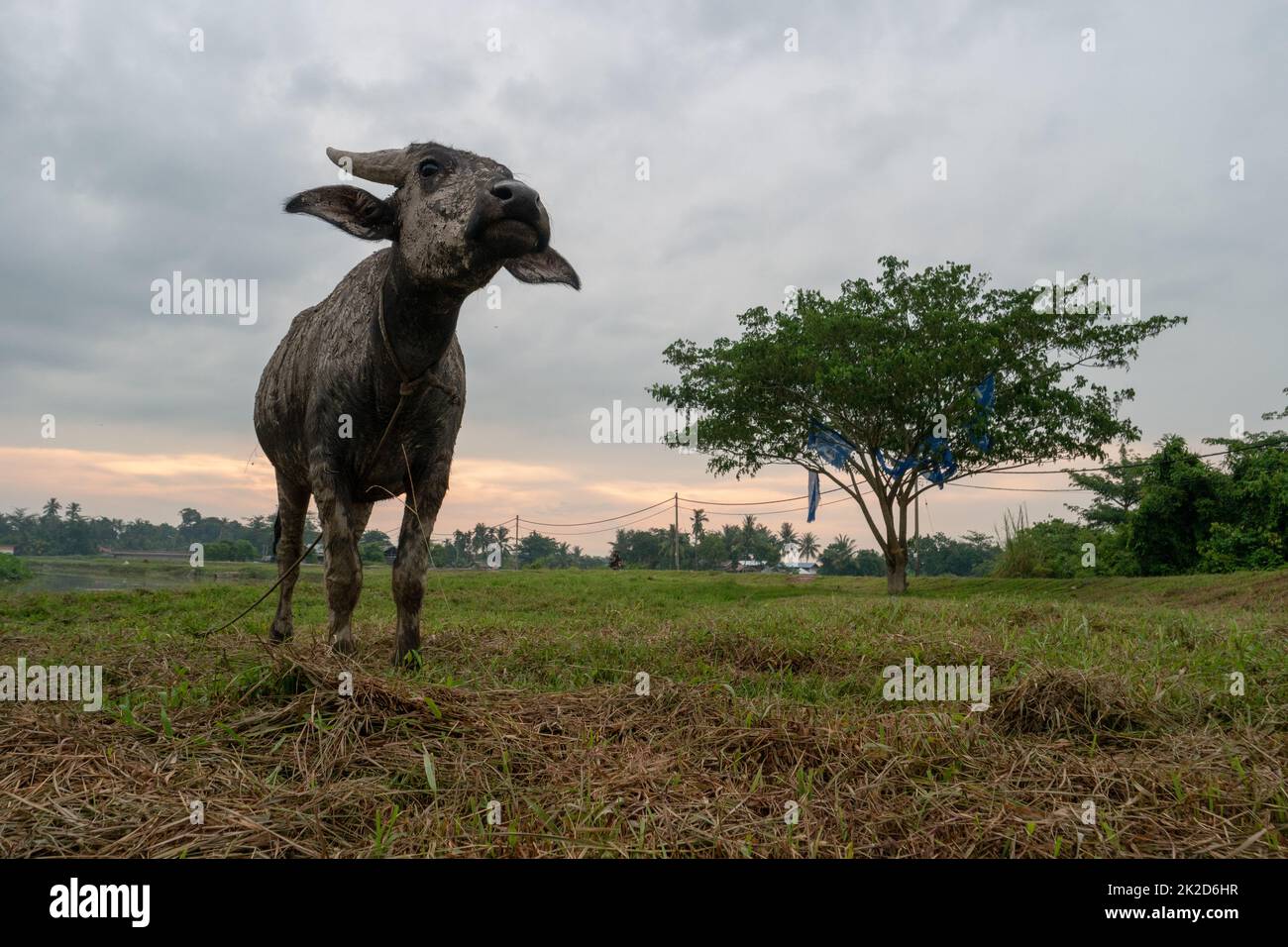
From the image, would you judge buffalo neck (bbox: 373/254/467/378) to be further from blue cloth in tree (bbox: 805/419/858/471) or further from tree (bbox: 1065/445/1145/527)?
tree (bbox: 1065/445/1145/527)

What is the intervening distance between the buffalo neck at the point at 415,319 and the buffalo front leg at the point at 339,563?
0.90m

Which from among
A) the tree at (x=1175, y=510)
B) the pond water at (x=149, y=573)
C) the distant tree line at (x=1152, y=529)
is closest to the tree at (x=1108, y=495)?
the distant tree line at (x=1152, y=529)

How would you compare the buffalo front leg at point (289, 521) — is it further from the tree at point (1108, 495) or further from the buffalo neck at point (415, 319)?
the tree at point (1108, 495)

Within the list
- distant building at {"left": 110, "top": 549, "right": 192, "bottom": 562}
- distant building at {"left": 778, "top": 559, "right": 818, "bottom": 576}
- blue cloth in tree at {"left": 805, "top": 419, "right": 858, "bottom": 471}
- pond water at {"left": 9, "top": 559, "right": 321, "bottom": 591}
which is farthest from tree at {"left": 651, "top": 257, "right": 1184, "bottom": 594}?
distant building at {"left": 778, "top": 559, "right": 818, "bottom": 576}

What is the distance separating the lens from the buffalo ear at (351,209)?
13.6 ft

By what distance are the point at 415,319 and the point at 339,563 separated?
4.79ft

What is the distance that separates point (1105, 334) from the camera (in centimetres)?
1822

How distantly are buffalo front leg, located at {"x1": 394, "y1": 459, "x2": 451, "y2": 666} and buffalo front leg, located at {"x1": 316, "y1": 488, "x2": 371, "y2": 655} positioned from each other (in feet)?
0.82

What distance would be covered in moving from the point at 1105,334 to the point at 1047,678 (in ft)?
59.5

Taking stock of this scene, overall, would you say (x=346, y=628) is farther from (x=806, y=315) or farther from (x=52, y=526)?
(x=52, y=526)

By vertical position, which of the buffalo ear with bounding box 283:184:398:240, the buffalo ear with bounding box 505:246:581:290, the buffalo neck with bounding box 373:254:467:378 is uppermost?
the buffalo ear with bounding box 283:184:398:240

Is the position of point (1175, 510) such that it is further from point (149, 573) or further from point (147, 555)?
point (147, 555)

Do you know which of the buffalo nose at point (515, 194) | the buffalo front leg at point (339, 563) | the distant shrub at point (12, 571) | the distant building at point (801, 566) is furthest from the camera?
A: the distant building at point (801, 566)

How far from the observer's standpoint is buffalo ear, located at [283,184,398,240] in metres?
4.13
